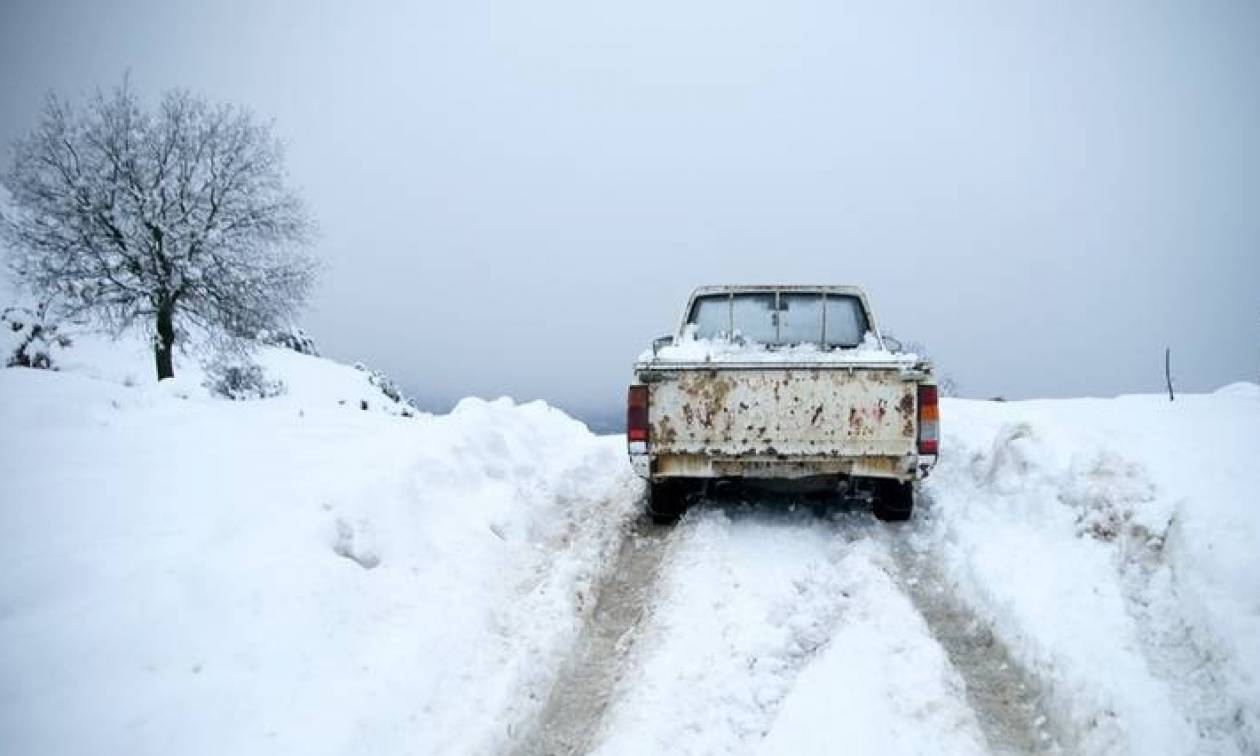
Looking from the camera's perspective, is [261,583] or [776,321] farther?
[776,321]

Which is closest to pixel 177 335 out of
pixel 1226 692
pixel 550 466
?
pixel 550 466

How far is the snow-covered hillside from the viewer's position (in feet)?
9.10

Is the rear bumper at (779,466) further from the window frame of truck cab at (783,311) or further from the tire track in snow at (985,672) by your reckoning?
the window frame of truck cab at (783,311)

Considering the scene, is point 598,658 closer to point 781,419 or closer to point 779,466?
point 779,466

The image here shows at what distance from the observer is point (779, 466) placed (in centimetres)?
544

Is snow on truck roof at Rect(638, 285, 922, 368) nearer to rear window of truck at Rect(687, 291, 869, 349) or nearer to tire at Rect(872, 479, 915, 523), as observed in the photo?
rear window of truck at Rect(687, 291, 869, 349)

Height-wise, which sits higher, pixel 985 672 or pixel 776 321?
pixel 776 321

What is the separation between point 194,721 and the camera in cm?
259

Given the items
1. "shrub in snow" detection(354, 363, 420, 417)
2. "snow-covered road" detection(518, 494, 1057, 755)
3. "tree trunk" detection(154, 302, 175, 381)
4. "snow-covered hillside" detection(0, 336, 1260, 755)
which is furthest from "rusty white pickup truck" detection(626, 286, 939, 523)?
"shrub in snow" detection(354, 363, 420, 417)

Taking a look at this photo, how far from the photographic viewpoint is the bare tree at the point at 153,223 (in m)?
Result: 16.6

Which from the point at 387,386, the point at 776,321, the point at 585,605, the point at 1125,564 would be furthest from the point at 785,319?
the point at 387,386

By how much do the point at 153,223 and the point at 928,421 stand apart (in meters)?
19.0

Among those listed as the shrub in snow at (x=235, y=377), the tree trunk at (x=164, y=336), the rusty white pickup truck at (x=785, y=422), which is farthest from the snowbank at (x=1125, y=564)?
the tree trunk at (x=164, y=336)

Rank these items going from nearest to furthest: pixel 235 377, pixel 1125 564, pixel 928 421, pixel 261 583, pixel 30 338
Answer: pixel 261 583, pixel 1125 564, pixel 928 421, pixel 30 338, pixel 235 377
